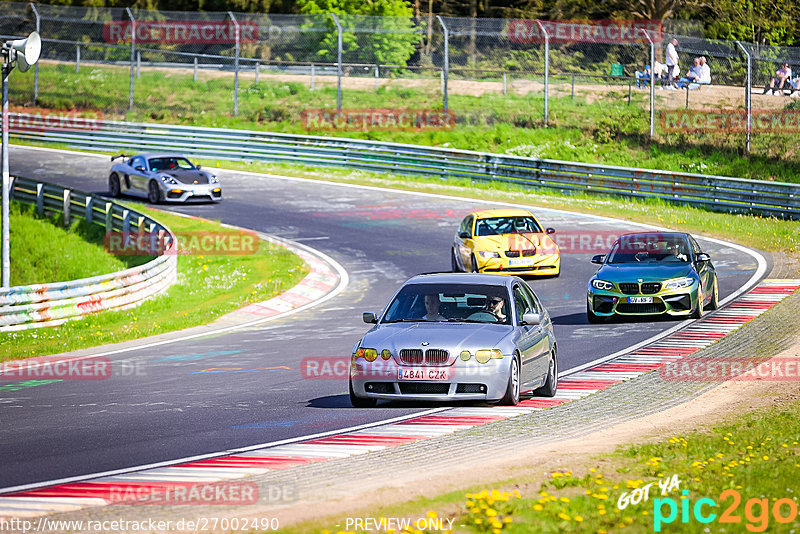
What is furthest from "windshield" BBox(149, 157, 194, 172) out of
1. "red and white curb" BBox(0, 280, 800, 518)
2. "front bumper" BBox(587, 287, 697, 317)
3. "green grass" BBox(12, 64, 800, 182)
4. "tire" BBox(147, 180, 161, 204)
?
"red and white curb" BBox(0, 280, 800, 518)

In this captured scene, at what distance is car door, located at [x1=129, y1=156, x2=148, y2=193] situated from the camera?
3416 centimetres

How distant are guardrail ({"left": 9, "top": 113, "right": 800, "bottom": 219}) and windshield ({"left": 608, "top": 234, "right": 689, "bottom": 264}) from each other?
12.1 meters

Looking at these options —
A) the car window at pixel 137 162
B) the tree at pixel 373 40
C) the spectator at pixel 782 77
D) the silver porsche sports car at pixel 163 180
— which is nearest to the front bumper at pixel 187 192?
the silver porsche sports car at pixel 163 180

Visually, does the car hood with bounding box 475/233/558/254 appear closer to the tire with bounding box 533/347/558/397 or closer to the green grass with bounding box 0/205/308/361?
the green grass with bounding box 0/205/308/361

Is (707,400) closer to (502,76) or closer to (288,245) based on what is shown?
(288,245)

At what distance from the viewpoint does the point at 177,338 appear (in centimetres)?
1842

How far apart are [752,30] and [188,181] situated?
2250 centimetres

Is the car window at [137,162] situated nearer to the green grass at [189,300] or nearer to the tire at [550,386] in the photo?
the green grass at [189,300]

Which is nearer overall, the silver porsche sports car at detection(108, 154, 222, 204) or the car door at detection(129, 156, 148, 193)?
the silver porsche sports car at detection(108, 154, 222, 204)

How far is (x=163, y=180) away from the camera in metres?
33.5

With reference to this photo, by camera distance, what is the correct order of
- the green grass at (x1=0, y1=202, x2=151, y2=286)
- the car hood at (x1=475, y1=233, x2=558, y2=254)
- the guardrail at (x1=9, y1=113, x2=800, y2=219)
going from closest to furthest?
the car hood at (x1=475, y1=233, x2=558, y2=254) < the green grass at (x1=0, y1=202, x2=151, y2=286) < the guardrail at (x1=9, y1=113, x2=800, y2=219)

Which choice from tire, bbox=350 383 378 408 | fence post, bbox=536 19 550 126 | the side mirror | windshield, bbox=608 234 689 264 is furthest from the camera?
fence post, bbox=536 19 550 126

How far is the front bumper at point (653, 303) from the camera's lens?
17984 millimetres

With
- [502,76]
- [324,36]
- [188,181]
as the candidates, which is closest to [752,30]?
[502,76]
